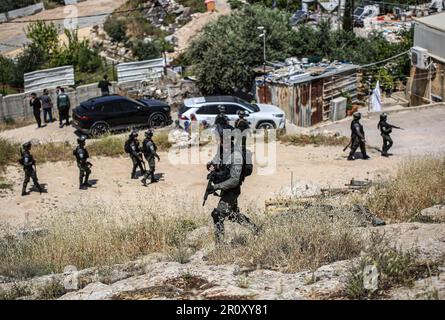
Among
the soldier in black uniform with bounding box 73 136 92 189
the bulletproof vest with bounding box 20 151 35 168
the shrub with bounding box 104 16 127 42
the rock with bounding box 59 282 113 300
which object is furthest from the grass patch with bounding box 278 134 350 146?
the shrub with bounding box 104 16 127 42

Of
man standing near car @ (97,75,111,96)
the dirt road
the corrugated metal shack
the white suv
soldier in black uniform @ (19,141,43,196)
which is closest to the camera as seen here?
soldier in black uniform @ (19,141,43,196)

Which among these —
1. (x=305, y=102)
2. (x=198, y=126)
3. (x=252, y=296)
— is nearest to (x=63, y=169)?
(x=198, y=126)

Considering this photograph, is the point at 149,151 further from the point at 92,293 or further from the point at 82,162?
the point at 92,293

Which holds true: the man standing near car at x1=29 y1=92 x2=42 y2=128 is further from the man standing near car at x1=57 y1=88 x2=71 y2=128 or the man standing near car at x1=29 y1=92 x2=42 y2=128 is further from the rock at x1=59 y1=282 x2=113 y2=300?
the rock at x1=59 y1=282 x2=113 y2=300

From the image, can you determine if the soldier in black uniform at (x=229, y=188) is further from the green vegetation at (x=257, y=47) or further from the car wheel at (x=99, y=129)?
the green vegetation at (x=257, y=47)

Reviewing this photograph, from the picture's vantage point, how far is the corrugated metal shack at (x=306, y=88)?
24.6 metres

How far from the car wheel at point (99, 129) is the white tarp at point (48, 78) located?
6.01 m

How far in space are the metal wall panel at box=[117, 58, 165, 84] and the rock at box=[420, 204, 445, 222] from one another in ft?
60.3

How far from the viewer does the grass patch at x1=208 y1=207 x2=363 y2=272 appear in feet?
26.8

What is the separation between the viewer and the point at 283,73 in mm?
25344

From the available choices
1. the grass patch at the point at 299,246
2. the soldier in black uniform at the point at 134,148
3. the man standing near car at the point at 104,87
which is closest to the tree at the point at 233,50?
the man standing near car at the point at 104,87

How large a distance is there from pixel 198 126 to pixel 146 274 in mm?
13905

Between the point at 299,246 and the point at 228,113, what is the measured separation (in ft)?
46.0

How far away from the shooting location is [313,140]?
20844 mm
